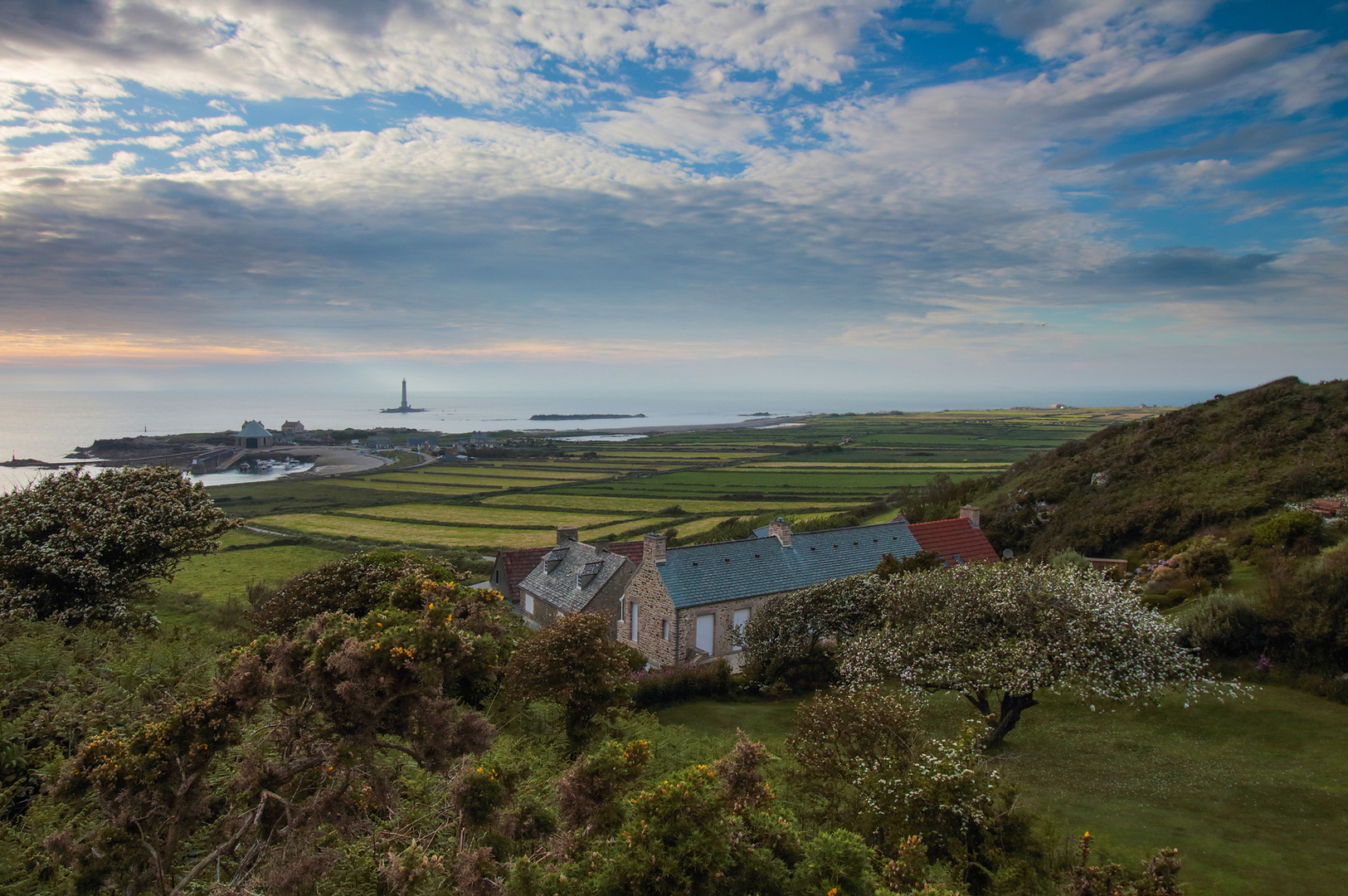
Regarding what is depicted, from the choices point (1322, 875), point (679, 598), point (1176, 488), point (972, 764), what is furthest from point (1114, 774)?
point (1176, 488)

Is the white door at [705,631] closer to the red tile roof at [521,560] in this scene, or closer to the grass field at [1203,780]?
the grass field at [1203,780]

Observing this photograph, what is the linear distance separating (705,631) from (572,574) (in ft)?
31.2

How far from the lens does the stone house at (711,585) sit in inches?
1178

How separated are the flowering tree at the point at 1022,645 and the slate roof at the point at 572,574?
16860 mm

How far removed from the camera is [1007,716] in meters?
18.2

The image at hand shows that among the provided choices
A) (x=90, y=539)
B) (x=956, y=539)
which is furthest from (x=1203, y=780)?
(x=90, y=539)

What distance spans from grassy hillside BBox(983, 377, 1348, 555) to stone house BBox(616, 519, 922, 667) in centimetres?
1696

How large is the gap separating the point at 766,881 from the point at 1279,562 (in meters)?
27.5

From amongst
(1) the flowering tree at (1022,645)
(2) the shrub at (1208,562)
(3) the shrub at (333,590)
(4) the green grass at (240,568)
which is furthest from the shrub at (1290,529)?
(4) the green grass at (240,568)

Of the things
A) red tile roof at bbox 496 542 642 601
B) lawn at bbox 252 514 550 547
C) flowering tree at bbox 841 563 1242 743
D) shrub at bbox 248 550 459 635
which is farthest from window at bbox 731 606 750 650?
lawn at bbox 252 514 550 547

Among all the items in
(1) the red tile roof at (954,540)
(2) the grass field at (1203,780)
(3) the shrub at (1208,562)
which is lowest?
(2) the grass field at (1203,780)

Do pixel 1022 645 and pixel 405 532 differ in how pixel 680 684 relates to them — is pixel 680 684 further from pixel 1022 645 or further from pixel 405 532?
A: pixel 405 532

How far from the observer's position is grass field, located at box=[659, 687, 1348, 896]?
39.1ft

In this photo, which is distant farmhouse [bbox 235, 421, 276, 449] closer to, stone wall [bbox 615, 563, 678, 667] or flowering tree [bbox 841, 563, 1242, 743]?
stone wall [bbox 615, 563, 678, 667]
